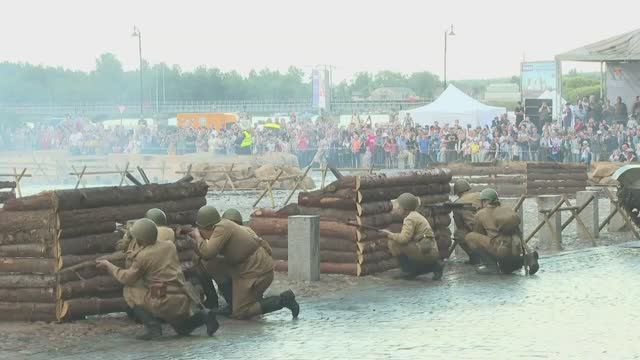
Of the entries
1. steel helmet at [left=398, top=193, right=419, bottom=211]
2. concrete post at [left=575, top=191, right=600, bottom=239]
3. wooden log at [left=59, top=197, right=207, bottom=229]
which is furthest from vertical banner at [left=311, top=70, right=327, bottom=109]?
wooden log at [left=59, top=197, right=207, bottom=229]

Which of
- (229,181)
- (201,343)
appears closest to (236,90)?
(229,181)

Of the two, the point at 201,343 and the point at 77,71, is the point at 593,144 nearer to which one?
the point at 201,343

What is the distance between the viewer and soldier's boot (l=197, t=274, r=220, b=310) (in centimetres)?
1427

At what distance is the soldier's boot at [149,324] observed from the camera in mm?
12523

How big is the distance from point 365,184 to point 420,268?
1.53 meters

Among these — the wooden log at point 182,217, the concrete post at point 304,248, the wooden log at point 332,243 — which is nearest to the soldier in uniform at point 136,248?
the wooden log at point 182,217

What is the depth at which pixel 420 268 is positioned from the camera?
17.5 m

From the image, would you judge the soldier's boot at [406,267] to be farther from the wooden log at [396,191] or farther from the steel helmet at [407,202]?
the wooden log at [396,191]

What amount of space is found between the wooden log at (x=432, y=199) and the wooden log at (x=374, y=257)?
164 cm

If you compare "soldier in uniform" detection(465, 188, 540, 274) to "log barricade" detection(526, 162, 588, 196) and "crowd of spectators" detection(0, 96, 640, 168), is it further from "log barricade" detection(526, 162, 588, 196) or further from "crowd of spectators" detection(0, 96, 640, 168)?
"crowd of spectators" detection(0, 96, 640, 168)

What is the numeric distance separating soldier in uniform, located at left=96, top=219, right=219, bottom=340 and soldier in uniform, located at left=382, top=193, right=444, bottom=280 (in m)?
5.22

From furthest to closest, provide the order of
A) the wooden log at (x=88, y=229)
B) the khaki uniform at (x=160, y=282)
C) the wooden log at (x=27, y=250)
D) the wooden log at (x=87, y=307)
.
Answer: the wooden log at (x=88, y=229)
the wooden log at (x=27, y=250)
the wooden log at (x=87, y=307)
the khaki uniform at (x=160, y=282)

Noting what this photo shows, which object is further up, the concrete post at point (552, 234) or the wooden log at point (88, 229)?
the wooden log at point (88, 229)

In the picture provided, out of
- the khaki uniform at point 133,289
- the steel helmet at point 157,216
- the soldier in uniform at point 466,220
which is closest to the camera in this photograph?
the khaki uniform at point 133,289
